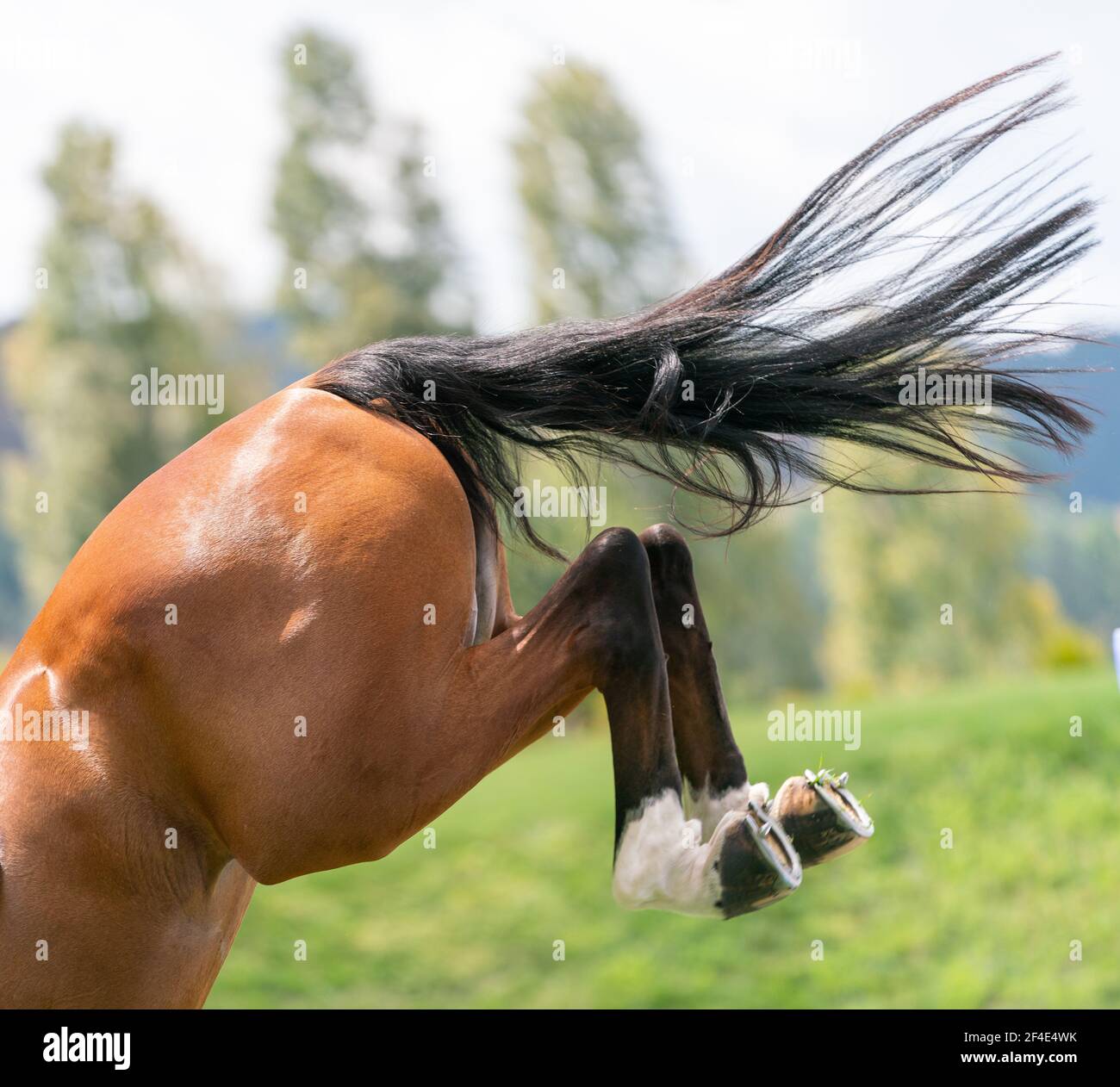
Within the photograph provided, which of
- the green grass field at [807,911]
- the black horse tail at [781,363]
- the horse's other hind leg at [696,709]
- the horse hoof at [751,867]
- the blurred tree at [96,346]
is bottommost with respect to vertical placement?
the green grass field at [807,911]

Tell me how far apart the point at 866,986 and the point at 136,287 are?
51.3 ft

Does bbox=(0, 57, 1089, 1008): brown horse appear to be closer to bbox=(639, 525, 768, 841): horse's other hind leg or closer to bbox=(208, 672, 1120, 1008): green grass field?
bbox=(639, 525, 768, 841): horse's other hind leg

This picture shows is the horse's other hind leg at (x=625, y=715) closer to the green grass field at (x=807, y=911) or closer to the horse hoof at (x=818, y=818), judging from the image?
the horse hoof at (x=818, y=818)

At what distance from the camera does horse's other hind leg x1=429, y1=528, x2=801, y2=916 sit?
2582mm

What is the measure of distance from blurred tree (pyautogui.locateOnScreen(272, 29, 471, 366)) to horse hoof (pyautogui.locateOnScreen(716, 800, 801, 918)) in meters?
17.2

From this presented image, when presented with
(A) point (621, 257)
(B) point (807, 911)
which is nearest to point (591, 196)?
(A) point (621, 257)

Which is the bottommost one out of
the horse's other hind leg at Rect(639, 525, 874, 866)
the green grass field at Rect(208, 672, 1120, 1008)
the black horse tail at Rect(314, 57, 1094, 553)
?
the green grass field at Rect(208, 672, 1120, 1008)

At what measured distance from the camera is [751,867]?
8.39ft

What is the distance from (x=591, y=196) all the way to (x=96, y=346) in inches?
314

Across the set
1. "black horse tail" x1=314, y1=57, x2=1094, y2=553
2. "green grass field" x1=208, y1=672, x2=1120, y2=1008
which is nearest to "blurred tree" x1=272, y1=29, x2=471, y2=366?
"green grass field" x1=208, y1=672, x2=1120, y2=1008

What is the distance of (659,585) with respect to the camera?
2.98 m

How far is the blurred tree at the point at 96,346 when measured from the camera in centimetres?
1973

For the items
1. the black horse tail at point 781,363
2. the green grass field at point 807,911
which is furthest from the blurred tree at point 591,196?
the black horse tail at point 781,363

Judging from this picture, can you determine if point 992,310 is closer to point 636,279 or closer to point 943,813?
point 943,813
